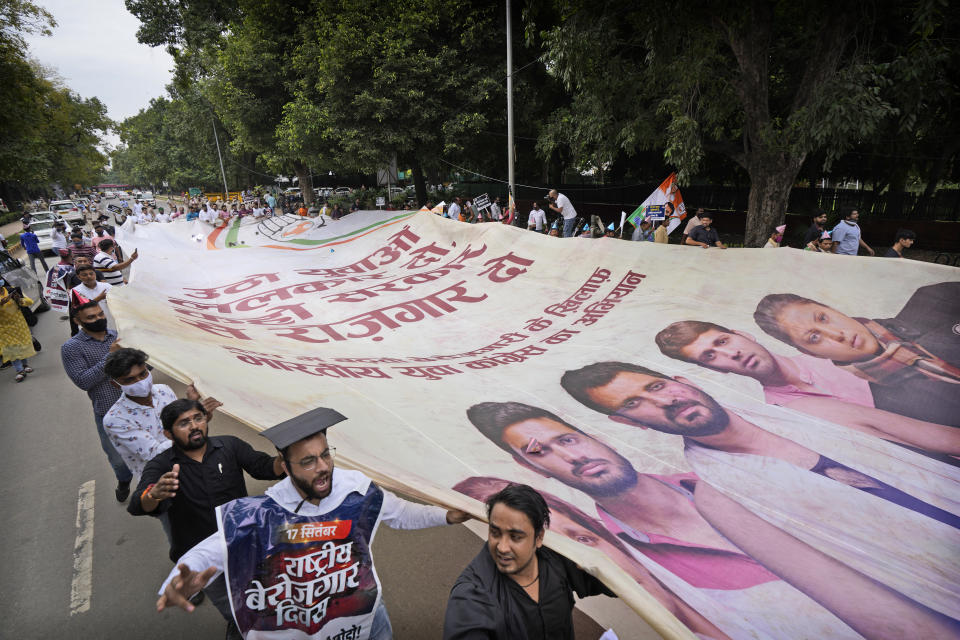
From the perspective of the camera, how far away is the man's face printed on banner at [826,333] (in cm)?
367

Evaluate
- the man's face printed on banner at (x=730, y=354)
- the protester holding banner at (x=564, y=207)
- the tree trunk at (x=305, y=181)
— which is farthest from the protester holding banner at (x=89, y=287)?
the tree trunk at (x=305, y=181)

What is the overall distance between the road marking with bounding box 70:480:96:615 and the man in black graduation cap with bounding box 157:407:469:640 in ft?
8.51

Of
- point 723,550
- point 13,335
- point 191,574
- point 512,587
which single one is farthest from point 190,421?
point 13,335

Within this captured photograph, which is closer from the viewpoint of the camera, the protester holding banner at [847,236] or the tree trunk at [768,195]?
the protester holding banner at [847,236]

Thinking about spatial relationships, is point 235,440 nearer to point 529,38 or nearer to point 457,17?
point 529,38

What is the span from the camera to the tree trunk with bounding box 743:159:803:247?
10.9 meters

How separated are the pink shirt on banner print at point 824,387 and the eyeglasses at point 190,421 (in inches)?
147

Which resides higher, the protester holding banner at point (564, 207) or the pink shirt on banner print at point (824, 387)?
the protester holding banner at point (564, 207)

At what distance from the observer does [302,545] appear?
2002 millimetres

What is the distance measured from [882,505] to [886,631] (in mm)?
793

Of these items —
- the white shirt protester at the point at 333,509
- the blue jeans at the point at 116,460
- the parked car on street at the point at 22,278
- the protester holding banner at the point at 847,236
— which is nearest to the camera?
the white shirt protester at the point at 333,509

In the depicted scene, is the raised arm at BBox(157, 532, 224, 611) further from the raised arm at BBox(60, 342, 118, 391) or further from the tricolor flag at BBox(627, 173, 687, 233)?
the tricolor flag at BBox(627, 173, 687, 233)

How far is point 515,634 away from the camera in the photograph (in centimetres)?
176

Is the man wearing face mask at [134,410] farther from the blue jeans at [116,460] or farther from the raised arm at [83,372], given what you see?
the blue jeans at [116,460]
